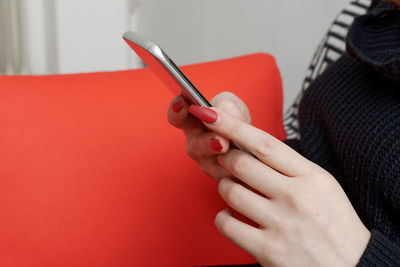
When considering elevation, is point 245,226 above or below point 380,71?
below

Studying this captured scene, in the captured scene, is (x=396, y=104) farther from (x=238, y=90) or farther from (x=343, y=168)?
(x=238, y=90)

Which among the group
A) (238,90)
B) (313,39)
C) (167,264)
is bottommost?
(167,264)

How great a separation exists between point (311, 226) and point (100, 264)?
0.28 m

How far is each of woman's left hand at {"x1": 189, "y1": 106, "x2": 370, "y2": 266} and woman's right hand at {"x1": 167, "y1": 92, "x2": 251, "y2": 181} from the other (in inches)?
1.6

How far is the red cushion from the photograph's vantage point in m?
0.57

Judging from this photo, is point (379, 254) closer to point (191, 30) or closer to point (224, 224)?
point (224, 224)

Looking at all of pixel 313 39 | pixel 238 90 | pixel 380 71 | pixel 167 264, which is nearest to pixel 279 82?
pixel 238 90

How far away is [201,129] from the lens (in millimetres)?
559

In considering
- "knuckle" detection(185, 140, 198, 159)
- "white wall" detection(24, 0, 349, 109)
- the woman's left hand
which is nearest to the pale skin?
the woman's left hand

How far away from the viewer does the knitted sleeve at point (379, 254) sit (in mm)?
448

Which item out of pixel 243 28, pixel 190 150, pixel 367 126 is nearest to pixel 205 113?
pixel 190 150

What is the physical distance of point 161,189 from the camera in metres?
0.62

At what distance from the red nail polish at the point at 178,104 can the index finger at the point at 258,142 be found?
0.05m

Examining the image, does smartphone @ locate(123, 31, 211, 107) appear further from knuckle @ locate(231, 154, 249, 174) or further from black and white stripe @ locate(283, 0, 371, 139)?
black and white stripe @ locate(283, 0, 371, 139)
